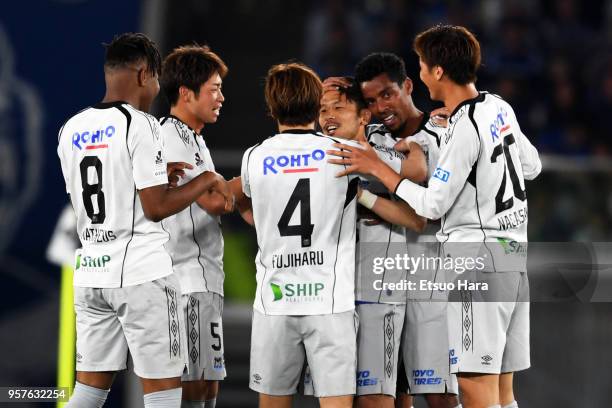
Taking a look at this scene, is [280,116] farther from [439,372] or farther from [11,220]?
[11,220]

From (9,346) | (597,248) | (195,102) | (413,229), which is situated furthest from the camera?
(9,346)

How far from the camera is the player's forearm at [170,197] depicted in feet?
13.7

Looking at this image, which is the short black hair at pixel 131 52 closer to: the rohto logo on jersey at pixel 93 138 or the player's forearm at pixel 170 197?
the rohto logo on jersey at pixel 93 138

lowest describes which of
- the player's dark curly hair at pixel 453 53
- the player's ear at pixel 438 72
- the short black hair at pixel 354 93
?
the short black hair at pixel 354 93

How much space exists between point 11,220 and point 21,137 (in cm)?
71

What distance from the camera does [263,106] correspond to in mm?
10828

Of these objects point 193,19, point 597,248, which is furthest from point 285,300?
point 193,19

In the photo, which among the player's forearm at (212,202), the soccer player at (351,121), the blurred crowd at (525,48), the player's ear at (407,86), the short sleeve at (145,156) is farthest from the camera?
the blurred crowd at (525,48)

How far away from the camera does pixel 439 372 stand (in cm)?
466

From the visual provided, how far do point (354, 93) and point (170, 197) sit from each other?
991 mm

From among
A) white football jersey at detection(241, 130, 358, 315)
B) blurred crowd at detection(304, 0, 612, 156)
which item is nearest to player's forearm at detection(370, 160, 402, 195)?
white football jersey at detection(241, 130, 358, 315)

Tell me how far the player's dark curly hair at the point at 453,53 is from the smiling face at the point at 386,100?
0.39 meters

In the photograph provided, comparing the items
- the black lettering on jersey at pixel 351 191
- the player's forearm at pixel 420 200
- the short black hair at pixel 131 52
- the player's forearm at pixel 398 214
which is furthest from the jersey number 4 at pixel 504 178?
the short black hair at pixel 131 52

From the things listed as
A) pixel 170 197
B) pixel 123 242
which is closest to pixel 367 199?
pixel 170 197
